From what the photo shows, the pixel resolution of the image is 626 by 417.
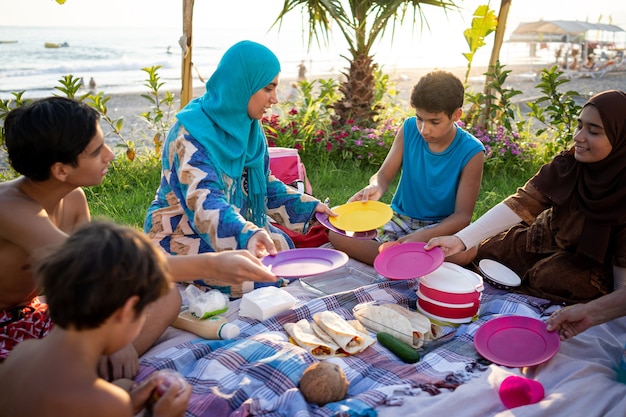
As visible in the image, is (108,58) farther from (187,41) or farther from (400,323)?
(400,323)

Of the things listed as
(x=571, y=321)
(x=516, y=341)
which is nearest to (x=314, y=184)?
(x=516, y=341)

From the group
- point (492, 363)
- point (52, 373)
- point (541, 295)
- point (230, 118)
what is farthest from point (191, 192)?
point (541, 295)

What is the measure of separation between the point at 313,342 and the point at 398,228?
145 cm

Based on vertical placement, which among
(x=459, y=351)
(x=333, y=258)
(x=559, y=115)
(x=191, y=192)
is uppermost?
(x=559, y=115)

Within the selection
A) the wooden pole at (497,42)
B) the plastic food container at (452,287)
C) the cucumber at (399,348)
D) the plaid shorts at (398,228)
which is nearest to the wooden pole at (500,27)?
the wooden pole at (497,42)

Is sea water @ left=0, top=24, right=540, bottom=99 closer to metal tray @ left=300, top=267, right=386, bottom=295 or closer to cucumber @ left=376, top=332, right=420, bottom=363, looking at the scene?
metal tray @ left=300, top=267, right=386, bottom=295

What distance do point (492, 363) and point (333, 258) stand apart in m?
0.87

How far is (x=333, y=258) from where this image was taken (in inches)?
106

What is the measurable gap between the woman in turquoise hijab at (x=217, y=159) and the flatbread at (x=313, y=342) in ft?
1.74

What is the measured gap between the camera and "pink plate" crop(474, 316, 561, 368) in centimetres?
236

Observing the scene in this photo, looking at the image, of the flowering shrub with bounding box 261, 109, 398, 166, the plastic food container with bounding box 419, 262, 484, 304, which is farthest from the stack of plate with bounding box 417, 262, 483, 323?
the flowering shrub with bounding box 261, 109, 398, 166

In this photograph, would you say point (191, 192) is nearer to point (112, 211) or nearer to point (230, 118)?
point (230, 118)

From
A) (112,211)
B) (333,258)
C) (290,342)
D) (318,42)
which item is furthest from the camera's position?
(318,42)

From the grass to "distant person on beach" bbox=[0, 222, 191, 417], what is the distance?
2.83 m
